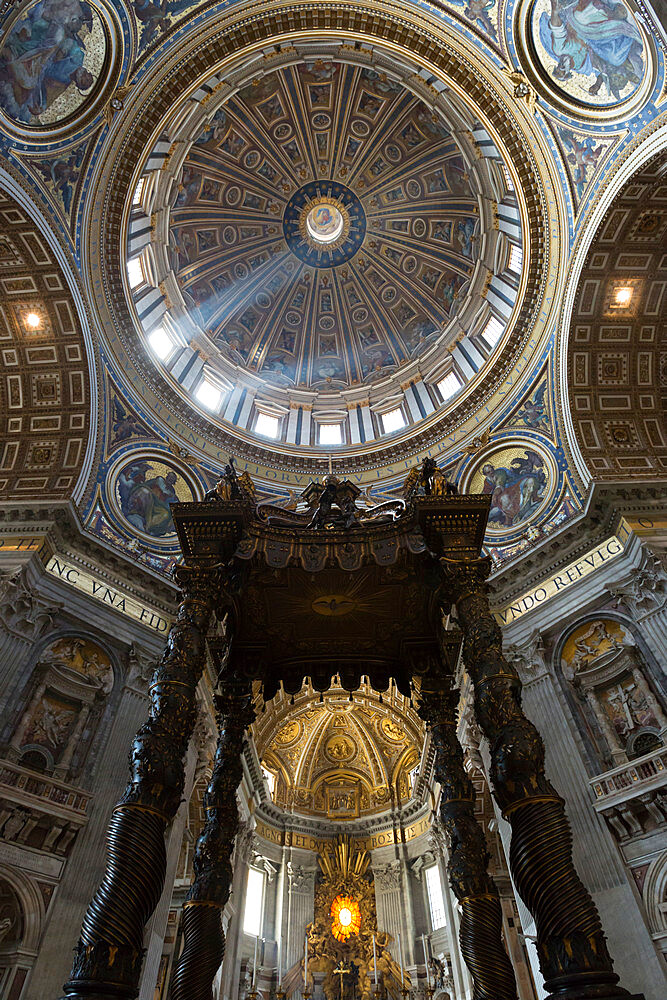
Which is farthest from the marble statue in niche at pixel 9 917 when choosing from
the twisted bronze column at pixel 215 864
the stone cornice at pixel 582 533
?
the stone cornice at pixel 582 533

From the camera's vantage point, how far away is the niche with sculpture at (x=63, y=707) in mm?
10578

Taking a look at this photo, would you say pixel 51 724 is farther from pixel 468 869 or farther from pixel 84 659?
pixel 468 869

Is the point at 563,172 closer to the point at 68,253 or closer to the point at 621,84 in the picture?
the point at 621,84

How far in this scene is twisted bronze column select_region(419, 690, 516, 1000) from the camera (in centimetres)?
576

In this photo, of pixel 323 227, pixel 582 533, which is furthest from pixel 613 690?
pixel 323 227

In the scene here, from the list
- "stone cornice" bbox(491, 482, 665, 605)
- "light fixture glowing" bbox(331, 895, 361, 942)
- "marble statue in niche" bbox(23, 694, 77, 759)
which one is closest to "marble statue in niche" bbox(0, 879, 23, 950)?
"marble statue in niche" bbox(23, 694, 77, 759)

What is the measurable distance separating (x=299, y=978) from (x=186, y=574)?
21.1 meters

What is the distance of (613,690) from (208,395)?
47.5 ft

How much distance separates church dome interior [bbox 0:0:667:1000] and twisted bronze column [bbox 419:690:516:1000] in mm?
40

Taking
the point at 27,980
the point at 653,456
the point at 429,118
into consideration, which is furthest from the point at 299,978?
the point at 429,118

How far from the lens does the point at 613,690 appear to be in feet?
37.5

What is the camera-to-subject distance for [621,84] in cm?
1157

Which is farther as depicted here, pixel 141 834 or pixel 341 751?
pixel 341 751

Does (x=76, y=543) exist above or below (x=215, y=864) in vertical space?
above
